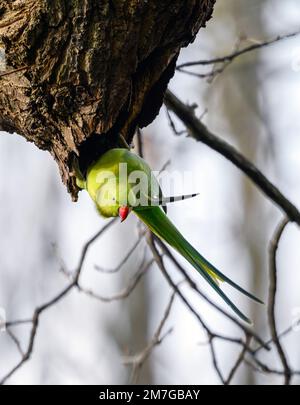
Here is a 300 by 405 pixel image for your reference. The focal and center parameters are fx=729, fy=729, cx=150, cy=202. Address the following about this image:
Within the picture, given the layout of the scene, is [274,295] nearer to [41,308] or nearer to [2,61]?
[41,308]

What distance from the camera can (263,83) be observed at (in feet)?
29.6

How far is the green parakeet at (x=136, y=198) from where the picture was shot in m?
2.62

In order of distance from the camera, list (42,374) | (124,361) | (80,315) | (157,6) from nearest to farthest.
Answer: (157,6)
(124,361)
(42,374)
(80,315)

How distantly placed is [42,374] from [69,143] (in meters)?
5.91

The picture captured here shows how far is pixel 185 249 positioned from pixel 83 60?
2.55ft

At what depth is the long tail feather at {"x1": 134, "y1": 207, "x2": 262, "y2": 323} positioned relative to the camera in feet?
8.62

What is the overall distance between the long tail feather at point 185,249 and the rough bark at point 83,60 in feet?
1.12

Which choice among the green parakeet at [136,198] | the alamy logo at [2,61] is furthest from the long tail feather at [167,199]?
the alamy logo at [2,61]

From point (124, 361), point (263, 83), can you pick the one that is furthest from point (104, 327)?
point (124, 361)

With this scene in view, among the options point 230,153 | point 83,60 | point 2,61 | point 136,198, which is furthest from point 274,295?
point 2,61

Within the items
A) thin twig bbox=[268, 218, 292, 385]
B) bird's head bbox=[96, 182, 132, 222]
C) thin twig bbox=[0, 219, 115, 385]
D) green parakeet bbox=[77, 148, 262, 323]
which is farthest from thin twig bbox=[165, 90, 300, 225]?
bird's head bbox=[96, 182, 132, 222]

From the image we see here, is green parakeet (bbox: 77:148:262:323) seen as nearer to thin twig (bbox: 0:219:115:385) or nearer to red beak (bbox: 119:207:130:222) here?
red beak (bbox: 119:207:130:222)
